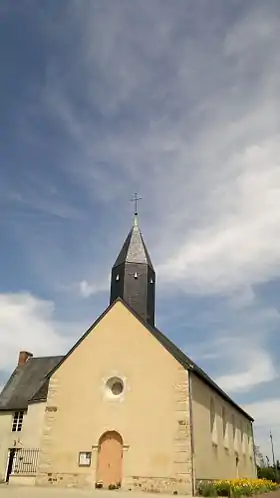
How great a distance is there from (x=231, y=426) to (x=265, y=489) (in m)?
6.63

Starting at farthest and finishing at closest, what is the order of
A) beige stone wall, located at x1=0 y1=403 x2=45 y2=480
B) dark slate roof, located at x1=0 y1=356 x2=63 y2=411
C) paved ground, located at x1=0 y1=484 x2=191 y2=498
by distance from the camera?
1. dark slate roof, located at x1=0 y1=356 x2=63 y2=411
2. beige stone wall, located at x1=0 y1=403 x2=45 y2=480
3. paved ground, located at x1=0 y1=484 x2=191 y2=498

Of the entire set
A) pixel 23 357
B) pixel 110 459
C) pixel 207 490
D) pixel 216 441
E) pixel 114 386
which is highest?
pixel 23 357

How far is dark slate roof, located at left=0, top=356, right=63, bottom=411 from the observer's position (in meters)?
30.3

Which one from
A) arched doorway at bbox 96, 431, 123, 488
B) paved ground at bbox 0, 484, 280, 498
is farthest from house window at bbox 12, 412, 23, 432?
paved ground at bbox 0, 484, 280, 498

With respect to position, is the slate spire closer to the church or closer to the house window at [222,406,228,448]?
the church

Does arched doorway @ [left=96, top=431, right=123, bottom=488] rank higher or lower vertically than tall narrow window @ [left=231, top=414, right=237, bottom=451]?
lower

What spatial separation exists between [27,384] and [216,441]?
14.9 m

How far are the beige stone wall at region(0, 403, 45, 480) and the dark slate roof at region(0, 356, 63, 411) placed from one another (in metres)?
0.63

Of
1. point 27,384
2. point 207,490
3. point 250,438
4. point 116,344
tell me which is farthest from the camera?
point 250,438

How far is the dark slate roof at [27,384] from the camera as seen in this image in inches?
1193

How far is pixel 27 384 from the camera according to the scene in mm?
32562

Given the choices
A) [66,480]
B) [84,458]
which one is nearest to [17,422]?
[66,480]

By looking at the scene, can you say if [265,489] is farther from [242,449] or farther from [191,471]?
[242,449]

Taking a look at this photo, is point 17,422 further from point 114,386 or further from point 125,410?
point 125,410
